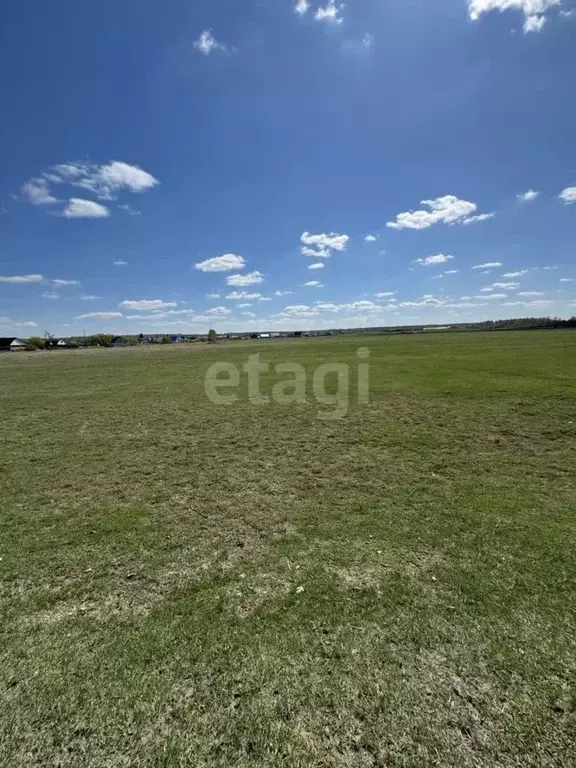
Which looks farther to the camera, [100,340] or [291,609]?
[100,340]

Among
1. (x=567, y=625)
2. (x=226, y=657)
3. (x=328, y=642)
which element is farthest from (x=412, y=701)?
(x=567, y=625)

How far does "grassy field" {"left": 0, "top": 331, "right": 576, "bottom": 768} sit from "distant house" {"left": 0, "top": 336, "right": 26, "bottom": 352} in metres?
117

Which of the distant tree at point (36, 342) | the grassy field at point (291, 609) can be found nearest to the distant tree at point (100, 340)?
the distant tree at point (36, 342)

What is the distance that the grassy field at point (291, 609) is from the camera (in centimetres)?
223

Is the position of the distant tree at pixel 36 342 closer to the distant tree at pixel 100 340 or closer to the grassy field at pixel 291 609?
the distant tree at pixel 100 340

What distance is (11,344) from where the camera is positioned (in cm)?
10169

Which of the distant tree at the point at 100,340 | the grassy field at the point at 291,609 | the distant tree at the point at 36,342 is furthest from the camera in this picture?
the distant tree at the point at 100,340

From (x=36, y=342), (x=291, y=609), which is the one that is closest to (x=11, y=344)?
(x=36, y=342)

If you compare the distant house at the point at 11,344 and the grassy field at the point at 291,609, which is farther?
the distant house at the point at 11,344

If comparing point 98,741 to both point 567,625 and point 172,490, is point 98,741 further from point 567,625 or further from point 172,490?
point 172,490

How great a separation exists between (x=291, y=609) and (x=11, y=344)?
12677 centimetres

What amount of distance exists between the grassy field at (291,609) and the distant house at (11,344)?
116727 mm

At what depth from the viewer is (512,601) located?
3.33 metres

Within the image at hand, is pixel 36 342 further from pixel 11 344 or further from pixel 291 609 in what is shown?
pixel 291 609
